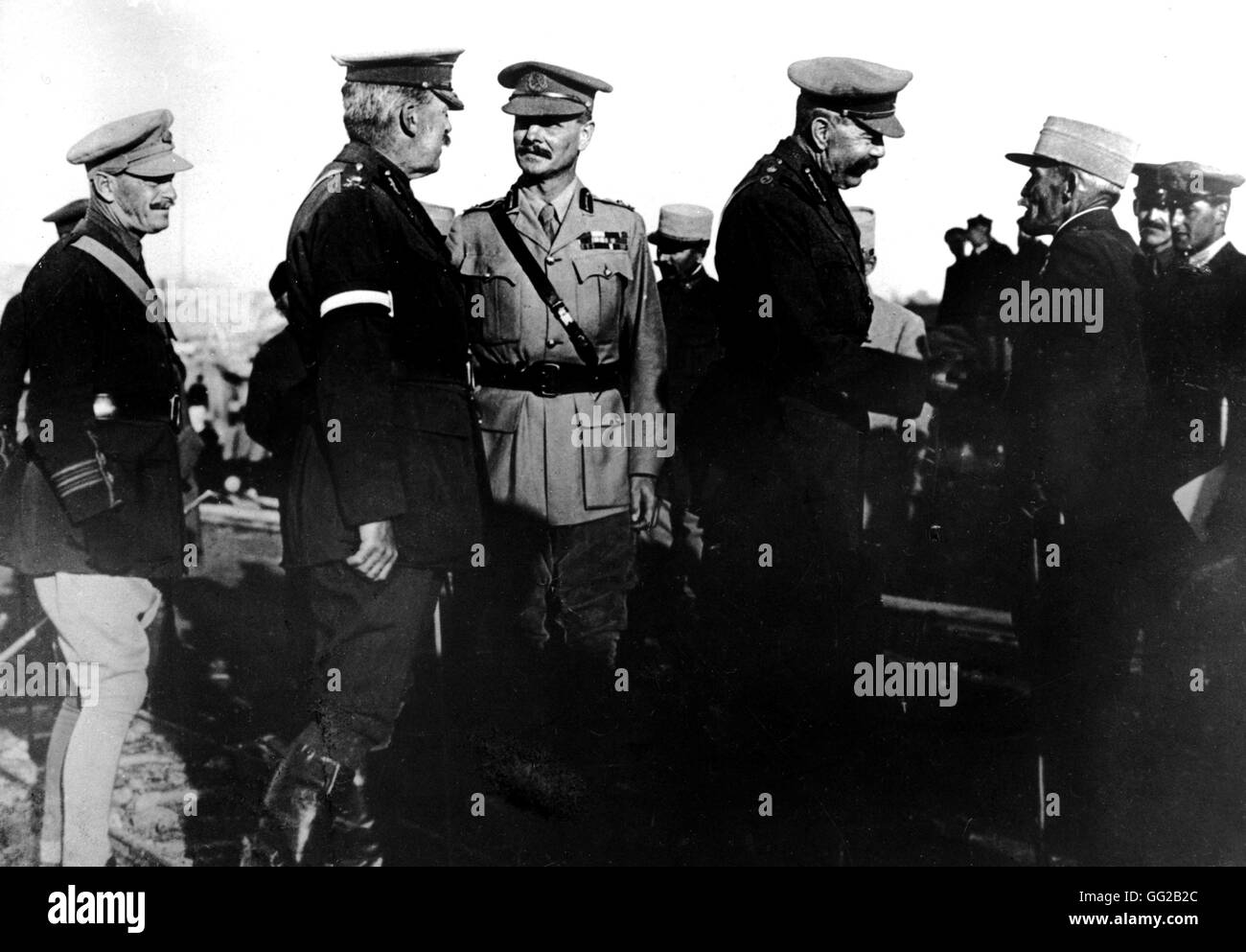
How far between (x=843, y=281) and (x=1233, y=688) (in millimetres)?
1886

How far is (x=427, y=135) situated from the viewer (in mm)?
4367

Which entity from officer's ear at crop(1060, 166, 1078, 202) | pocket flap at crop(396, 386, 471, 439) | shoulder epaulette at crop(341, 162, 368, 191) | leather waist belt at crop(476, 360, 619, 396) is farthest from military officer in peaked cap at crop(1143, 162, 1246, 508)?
shoulder epaulette at crop(341, 162, 368, 191)

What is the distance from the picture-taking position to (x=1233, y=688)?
4.66 m

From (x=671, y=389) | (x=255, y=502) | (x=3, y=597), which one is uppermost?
(x=671, y=389)

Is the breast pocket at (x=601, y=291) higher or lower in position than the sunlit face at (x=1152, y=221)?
lower

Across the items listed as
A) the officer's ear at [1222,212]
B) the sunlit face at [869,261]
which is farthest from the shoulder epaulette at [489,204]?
the officer's ear at [1222,212]

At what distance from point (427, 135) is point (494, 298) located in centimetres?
54

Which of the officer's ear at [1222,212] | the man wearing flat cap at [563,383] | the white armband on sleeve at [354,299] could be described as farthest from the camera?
the officer's ear at [1222,212]

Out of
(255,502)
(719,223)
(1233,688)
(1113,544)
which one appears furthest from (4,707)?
(1233,688)

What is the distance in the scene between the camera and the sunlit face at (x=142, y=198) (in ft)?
14.7

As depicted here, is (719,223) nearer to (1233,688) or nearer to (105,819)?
(1233,688)

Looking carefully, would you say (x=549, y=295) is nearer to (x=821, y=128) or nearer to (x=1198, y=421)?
(x=821, y=128)

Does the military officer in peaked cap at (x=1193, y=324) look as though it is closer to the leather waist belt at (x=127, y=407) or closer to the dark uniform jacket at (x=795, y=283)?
the dark uniform jacket at (x=795, y=283)

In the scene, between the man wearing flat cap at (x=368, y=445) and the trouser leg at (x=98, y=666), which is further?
the trouser leg at (x=98, y=666)
